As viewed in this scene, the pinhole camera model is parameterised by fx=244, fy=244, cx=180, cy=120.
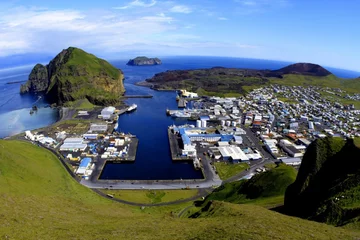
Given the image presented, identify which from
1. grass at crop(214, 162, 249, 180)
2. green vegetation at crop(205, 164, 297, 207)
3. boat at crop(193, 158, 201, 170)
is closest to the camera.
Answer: green vegetation at crop(205, 164, 297, 207)

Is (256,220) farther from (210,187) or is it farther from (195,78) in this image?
(195,78)

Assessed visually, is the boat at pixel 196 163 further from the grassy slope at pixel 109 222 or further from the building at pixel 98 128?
the building at pixel 98 128

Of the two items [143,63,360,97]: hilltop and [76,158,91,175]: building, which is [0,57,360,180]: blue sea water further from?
[143,63,360,97]: hilltop

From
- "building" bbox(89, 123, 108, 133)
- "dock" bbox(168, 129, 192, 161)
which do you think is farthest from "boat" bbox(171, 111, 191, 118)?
"building" bbox(89, 123, 108, 133)

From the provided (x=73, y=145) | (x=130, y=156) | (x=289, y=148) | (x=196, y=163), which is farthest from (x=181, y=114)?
(x=73, y=145)

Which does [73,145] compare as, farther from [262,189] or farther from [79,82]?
[79,82]

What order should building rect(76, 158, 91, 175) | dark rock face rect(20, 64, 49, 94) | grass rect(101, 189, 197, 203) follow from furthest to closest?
dark rock face rect(20, 64, 49, 94), building rect(76, 158, 91, 175), grass rect(101, 189, 197, 203)
